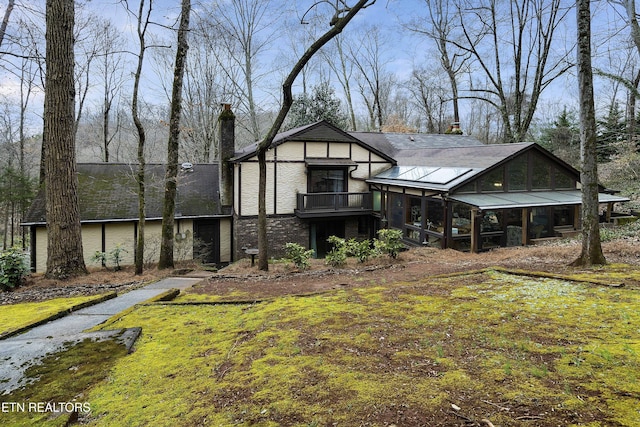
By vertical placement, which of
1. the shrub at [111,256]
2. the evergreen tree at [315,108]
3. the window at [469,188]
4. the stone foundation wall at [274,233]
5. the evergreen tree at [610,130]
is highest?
the evergreen tree at [315,108]

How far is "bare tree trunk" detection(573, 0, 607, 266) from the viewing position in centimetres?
703

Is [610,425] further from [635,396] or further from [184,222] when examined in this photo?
[184,222]

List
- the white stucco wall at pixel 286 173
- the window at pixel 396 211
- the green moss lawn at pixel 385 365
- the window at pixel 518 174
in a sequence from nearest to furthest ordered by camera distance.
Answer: the green moss lawn at pixel 385 365, the window at pixel 518 174, the window at pixel 396 211, the white stucco wall at pixel 286 173

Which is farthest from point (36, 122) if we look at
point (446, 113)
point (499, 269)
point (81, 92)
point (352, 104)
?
point (446, 113)

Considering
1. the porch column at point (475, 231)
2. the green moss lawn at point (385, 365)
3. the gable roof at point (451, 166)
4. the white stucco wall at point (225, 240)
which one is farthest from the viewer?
the white stucco wall at point (225, 240)

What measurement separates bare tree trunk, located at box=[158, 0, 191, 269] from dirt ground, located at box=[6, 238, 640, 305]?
87 centimetres

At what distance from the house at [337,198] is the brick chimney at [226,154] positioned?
0.15ft

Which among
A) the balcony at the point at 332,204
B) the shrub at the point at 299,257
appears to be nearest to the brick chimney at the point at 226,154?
the balcony at the point at 332,204

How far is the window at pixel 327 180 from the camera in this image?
53.4 ft

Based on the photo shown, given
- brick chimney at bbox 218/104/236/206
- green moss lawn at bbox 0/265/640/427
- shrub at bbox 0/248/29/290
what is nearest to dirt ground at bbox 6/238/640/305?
shrub at bbox 0/248/29/290

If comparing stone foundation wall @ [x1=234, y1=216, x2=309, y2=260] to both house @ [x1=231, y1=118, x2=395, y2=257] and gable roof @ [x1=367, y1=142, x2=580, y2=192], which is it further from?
gable roof @ [x1=367, y1=142, x2=580, y2=192]

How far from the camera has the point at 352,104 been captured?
108ft

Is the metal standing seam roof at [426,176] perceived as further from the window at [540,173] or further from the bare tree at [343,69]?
the bare tree at [343,69]

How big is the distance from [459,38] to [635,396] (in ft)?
78.9
